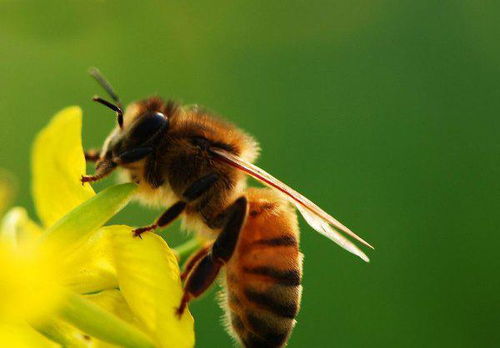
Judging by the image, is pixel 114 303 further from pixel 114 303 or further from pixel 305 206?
pixel 305 206

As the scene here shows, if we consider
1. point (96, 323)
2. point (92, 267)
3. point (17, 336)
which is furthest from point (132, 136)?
point (17, 336)

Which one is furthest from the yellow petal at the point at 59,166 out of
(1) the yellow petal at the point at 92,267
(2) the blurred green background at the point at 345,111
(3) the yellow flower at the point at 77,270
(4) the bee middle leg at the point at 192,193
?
(2) the blurred green background at the point at 345,111

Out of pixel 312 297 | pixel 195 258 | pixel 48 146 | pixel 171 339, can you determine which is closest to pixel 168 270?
pixel 171 339

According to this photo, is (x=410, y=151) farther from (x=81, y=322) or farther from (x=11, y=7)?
(x=81, y=322)

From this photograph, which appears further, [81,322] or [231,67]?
[231,67]

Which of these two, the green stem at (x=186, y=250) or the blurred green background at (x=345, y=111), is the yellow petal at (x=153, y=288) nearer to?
the green stem at (x=186, y=250)

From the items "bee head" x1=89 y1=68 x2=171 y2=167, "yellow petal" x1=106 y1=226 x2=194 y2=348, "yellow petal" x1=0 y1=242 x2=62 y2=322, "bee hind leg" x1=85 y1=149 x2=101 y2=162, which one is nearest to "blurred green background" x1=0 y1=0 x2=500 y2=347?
"bee hind leg" x1=85 y1=149 x2=101 y2=162
